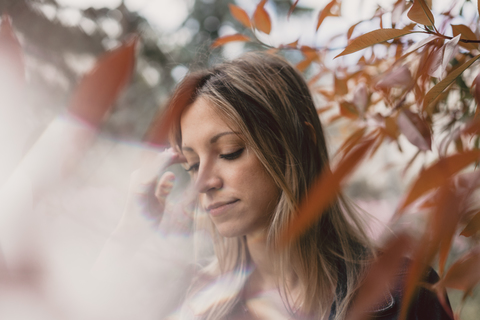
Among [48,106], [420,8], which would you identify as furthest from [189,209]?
[420,8]

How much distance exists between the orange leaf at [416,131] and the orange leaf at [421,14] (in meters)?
0.11

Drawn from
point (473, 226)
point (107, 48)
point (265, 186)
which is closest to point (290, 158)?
point (265, 186)

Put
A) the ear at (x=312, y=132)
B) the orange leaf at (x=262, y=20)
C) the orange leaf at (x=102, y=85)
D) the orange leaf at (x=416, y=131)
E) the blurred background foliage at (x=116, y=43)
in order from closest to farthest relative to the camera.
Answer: the orange leaf at (x=102, y=85), the orange leaf at (x=416, y=131), the orange leaf at (x=262, y=20), the ear at (x=312, y=132), the blurred background foliage at (x=116, y=43)

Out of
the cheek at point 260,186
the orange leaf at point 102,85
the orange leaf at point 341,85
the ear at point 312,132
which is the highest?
the orange leaf at point 341,85

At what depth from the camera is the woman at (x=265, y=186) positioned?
25.3 inches

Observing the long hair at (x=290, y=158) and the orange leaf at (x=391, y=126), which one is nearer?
the orange leaf at (x=391, y=126)

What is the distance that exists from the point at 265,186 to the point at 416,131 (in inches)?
13.5

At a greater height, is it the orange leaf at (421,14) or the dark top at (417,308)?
the orange leaf at (421,14)

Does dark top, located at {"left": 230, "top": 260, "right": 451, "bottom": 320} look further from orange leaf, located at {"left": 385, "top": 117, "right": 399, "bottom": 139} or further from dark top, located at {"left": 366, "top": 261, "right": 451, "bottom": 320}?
orange leaf, located at {"left": 385, "top": 117, "right": 399, "bottom": 139}

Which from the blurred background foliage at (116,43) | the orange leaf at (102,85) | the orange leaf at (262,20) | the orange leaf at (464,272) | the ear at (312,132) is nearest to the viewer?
the orange leaf at (102,85)

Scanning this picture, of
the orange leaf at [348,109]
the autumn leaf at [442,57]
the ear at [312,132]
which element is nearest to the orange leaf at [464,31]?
Answer: the autumn leaf at [442,57]

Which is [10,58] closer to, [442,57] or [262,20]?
[442,57]

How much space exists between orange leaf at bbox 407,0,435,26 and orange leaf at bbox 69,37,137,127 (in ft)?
1.00

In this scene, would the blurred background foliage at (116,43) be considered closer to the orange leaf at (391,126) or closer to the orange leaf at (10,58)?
the orange leaf at (391,126)
